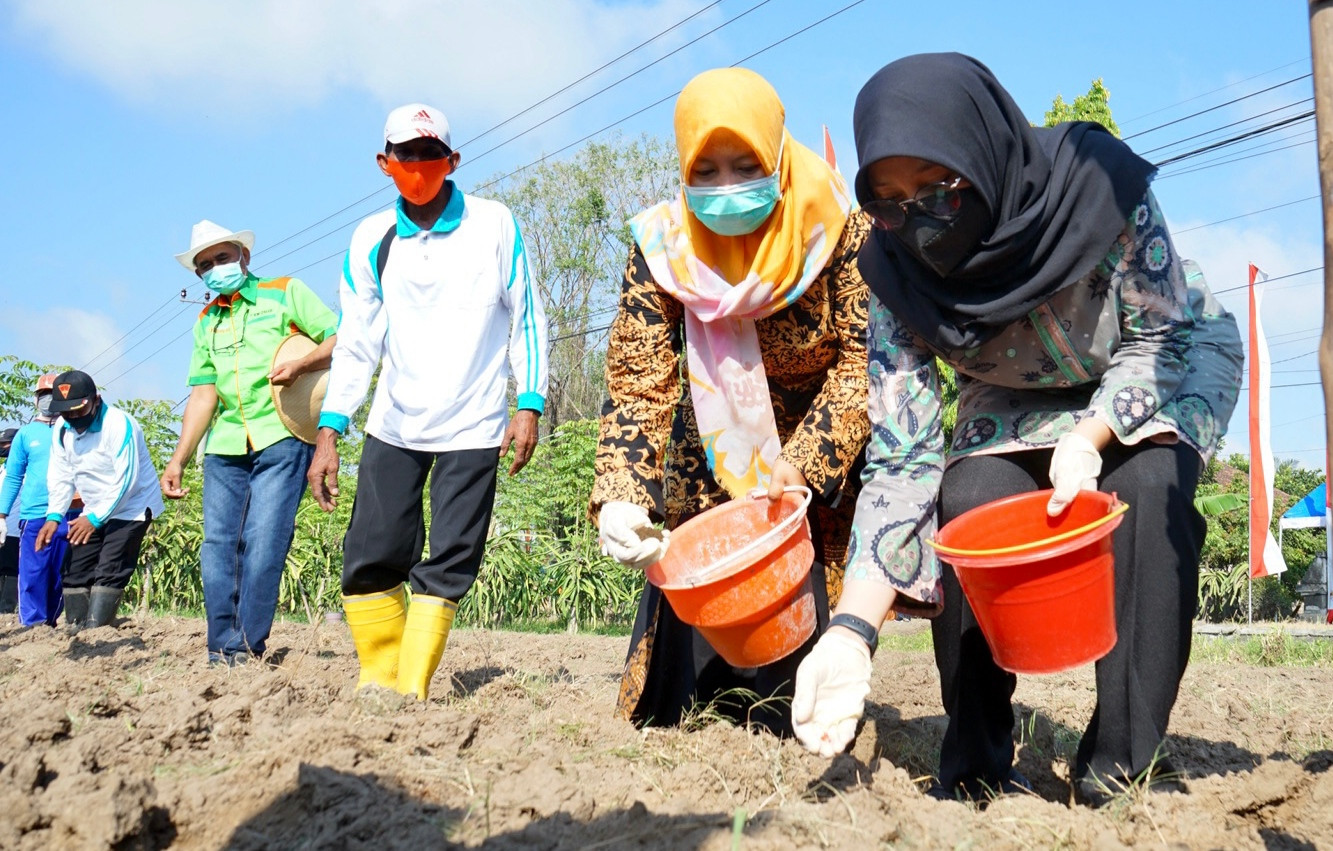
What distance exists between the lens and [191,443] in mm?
5211

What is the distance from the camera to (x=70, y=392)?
25.1ft

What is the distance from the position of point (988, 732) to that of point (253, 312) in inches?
145

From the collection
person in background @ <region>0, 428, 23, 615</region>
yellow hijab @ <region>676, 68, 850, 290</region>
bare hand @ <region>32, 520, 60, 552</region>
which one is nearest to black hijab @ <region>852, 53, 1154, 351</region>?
yellow hijab @ <region>676, 68, 850, 290</region>

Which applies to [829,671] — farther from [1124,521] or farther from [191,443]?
[191,443]

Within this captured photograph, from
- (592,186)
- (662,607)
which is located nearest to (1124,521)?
(662,607)

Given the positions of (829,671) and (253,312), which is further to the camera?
(253,312)

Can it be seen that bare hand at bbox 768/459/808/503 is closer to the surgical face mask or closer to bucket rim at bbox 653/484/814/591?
bucket rim at bbox 653/484/814/591

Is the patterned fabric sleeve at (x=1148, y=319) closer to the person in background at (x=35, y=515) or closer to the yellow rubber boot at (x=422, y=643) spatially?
the yellow rubber boot at (x=422, y=643)

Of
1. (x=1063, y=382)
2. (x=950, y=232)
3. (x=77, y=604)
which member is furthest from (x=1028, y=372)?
(x=77, y=604)

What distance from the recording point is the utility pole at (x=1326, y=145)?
1643 millimetres

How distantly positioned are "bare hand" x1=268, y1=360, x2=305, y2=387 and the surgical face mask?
233 cm

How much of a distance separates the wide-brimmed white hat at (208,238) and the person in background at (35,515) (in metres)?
3.38

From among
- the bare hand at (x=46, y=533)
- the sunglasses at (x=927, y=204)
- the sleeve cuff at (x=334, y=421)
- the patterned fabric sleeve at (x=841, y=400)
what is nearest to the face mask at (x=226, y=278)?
the sleeve cuff at (x=334, y=421)

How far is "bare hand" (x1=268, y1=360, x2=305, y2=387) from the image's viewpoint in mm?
4676
